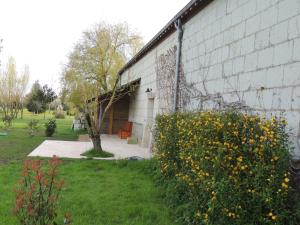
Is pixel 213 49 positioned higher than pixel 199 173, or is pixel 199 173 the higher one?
pixel 213 49

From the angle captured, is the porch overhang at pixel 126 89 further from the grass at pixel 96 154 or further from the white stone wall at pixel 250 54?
the white stone wall at pixel 250 54

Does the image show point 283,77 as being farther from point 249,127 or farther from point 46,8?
point 46,8

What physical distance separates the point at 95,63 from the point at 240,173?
15595 mm

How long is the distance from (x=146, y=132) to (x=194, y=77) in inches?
260

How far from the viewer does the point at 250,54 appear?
5527mm

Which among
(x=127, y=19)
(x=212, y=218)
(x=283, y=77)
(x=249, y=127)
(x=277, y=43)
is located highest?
(x=127, y=19)

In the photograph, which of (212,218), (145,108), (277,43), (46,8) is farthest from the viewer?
(145,108)

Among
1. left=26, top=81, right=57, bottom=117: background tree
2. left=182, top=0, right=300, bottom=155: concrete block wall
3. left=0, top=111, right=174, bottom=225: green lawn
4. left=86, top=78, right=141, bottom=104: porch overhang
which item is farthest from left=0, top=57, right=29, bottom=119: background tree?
left=182, top=0, right=300, bottom=155: concrete block wall

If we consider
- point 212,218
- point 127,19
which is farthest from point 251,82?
point 127,19

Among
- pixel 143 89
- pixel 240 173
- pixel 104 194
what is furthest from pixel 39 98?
pixel 240 173

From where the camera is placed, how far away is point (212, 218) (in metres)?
4.14

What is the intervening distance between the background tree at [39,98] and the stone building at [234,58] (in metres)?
39.5

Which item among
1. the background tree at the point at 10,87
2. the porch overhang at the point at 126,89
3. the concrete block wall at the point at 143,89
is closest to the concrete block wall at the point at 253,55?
the concrete block wall at the point at 143,89

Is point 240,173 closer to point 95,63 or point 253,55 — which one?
point 253,55
